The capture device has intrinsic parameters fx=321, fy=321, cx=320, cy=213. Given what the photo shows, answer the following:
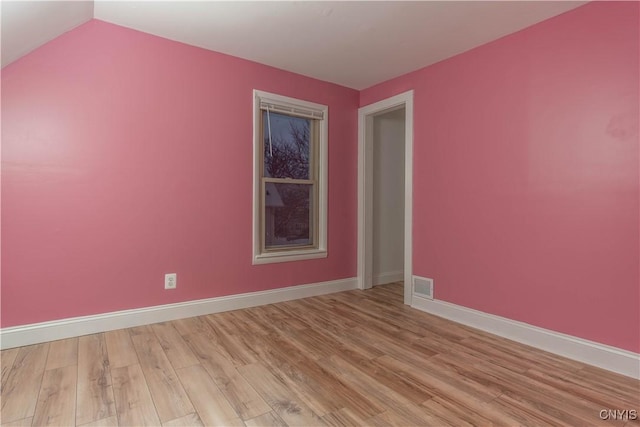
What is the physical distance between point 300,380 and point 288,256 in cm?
170

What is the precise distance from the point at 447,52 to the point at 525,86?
779mm

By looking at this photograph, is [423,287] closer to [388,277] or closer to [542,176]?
[388,277]

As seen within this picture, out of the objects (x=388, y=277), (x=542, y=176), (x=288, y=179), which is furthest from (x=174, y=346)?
(x=542, y=176)

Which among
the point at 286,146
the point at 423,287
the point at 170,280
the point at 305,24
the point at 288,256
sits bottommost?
the point at 423,287

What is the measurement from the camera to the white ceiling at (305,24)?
216 cm

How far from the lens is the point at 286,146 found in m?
3.58

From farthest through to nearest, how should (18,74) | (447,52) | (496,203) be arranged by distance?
(447,52), (496,203), (18,74)

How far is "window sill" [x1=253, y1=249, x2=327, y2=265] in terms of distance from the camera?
3311mm

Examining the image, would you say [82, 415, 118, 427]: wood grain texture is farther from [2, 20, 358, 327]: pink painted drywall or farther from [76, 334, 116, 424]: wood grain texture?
[2, 20, 358, 327]: pink painted drywall

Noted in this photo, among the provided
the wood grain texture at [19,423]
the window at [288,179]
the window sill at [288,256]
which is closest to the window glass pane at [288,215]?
the window at [288,179]

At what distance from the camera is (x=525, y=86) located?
249 cm

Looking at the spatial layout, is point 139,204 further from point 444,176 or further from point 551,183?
point 551,183

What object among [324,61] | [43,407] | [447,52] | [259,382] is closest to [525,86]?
[447,52]

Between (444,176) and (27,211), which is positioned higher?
(444,176)
